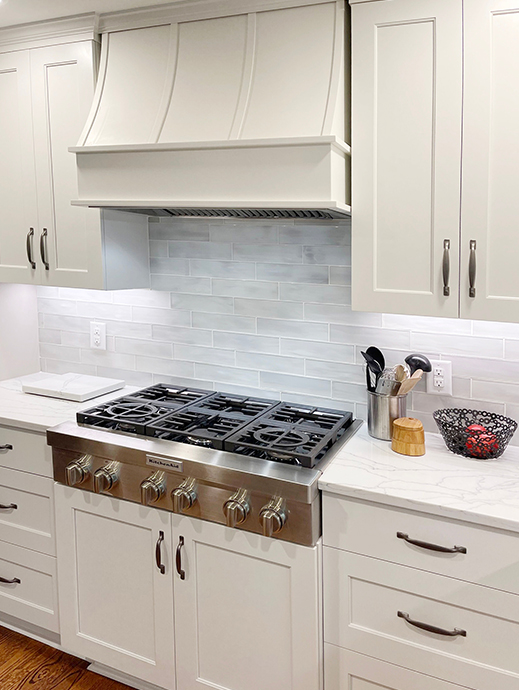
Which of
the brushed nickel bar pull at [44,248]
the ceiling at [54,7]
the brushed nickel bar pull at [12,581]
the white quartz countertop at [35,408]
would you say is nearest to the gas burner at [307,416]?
the white quartz countertop at [35,408]

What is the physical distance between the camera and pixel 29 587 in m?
2.45

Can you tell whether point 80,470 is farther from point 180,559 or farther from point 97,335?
point 97,335

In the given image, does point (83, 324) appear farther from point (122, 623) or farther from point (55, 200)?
point (122, 623)

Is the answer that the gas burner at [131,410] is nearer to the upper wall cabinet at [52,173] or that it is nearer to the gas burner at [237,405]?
the gas burner at [237,405]

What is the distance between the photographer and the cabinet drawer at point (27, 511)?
235 centimetres

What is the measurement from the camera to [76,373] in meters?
2.99

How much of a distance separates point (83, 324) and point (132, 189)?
1.10 meters

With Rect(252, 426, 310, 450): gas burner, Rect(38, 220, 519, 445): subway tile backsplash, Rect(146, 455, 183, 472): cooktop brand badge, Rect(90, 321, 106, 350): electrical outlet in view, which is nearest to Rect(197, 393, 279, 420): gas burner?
Rect(38, 220, 519, 445): subway tile backsplash

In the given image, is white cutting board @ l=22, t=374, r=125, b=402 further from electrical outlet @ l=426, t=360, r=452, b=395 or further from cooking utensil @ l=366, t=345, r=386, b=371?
electrical outlet @ l=426, t=360, r=452, b=395

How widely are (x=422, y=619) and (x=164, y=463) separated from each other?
913mm

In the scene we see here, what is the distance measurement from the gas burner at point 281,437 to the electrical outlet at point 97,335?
3.75 ft

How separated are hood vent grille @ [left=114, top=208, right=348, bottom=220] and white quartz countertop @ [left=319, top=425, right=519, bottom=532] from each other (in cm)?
Answer: 83

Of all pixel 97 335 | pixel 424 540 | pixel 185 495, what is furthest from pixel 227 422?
pixel 97 335

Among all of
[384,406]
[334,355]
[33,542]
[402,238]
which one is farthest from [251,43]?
[33,542]
